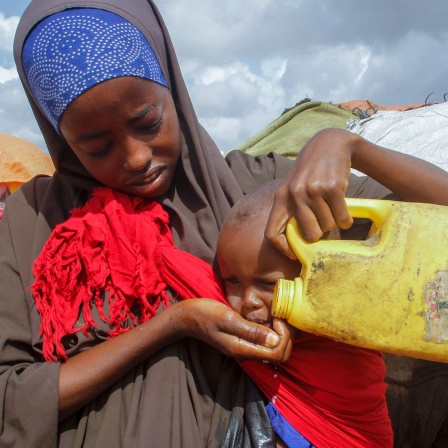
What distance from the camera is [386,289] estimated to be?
1.31m

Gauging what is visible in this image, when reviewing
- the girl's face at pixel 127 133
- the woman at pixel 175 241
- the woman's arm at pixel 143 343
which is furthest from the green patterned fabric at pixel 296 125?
the woman's arm at pixel 143 343

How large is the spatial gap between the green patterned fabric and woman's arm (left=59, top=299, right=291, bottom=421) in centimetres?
228

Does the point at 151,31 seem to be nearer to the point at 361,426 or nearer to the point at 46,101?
the point at 46,101

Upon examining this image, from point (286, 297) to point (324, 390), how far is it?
1.13 ft

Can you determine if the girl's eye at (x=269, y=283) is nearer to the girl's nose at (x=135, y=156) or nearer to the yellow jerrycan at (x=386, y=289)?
the yellow jerrycan at (x=386, y=289)

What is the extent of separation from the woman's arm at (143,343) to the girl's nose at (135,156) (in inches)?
18.6

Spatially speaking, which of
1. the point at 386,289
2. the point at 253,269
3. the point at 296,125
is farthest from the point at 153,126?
the point at 296,125

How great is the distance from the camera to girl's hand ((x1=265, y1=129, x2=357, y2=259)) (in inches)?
54.8

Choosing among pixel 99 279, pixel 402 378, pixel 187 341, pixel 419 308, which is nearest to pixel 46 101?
pixel 99 279

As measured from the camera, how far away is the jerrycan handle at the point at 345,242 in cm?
137

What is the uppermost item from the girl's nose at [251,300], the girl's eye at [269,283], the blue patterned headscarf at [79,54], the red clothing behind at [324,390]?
the blue patterned headscarf at [79,54]

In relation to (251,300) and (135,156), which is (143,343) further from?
(135,156)

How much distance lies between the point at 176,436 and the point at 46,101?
1.15m

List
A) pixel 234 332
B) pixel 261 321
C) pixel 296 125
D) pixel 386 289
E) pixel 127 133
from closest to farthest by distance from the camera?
1. pixel 386 289
2. pixel 234 332
3. pixel 261 321
4. pixel 127 133
5. pixel 296 125
